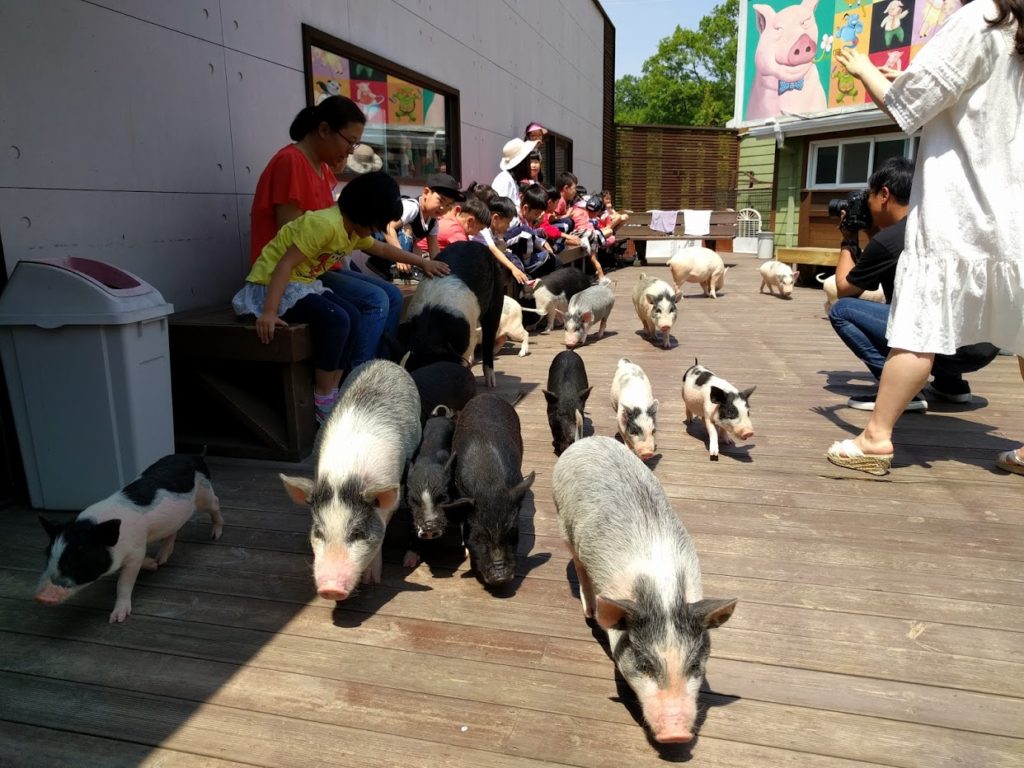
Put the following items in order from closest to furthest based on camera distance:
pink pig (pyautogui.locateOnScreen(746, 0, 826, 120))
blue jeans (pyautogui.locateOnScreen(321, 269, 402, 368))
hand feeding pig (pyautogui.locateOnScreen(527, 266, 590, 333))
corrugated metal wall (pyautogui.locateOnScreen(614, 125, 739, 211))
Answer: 1. blue jeans (pyautogui.locateOnScreen(321, 269, 402, 368))
2. hand feeding pig (pyautogui.locateOnScreen(527, 266, 590, 333))
3. pink pig (pyautogui.locateOnScreen(746, 0, 826, 120))
4. corrugated metal wall (pyautogui.locateOnScreen(614, 125, 739, 211))

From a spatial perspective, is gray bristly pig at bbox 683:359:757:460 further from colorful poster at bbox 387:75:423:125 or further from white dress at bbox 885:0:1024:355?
colorful poster at bbox 387:75:423:125

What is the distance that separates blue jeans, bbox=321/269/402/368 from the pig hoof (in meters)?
1.76

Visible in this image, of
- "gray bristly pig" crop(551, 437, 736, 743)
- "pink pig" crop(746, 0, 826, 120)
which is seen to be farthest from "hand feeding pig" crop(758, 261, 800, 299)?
"gray bristly pig" crop(551, 437, 736, 743)

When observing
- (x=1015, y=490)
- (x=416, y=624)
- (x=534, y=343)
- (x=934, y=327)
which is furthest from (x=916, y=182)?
(x=534, y=343)

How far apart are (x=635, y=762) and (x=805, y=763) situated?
1.35 ft

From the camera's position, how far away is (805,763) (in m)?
1.77

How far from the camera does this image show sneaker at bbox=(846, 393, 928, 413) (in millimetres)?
4641

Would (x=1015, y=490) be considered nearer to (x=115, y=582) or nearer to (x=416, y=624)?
(x=416, y=624)

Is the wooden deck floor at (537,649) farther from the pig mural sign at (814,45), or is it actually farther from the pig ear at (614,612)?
the pig mural sign at (814,45)

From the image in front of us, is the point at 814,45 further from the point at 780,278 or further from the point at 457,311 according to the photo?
the point at 457,311

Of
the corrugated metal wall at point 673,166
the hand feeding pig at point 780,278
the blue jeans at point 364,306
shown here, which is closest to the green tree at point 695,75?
the corrugated metal wall at point 673,166

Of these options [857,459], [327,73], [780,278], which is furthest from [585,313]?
[780,278]

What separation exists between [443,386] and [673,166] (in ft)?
59.1

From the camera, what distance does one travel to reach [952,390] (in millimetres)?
4805
